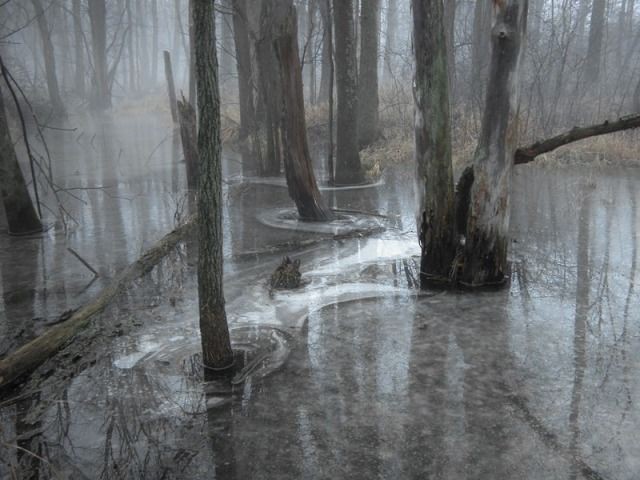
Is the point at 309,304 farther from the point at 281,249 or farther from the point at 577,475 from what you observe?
the point at 577,475

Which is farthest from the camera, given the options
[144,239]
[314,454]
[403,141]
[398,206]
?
[403,141]

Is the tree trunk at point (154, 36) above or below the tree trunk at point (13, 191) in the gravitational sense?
above

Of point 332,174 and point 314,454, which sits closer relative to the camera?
point 314,454

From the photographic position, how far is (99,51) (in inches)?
1426

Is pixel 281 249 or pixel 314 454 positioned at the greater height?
pixel 281 249

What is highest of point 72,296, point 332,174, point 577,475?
point 332,174

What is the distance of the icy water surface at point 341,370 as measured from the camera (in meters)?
3.63

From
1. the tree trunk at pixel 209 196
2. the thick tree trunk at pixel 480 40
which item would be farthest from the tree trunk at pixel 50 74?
the tree trunk at pixel 209 196

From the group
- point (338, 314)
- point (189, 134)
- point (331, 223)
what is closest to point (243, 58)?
point (189, 134)

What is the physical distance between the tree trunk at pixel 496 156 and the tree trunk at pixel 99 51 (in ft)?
112

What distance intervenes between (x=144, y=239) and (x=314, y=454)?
19.0 feet

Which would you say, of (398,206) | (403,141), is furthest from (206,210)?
(403,141)

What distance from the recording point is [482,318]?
5.66 meters

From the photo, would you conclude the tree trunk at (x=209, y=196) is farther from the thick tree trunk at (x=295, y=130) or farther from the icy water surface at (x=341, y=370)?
the thick tree trunk at (x=295, y=130)
